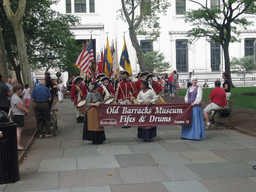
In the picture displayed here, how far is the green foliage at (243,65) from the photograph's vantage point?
47.6m

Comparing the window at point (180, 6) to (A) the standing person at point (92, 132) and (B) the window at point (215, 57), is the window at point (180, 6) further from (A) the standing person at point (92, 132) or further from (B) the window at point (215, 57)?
(A) the standing person at point (92, 132)

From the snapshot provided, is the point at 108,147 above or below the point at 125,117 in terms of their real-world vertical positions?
below

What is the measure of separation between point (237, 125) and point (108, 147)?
5.06 m

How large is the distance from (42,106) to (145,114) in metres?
3.17

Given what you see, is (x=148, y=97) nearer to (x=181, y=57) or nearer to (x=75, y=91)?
(x=75, y=91)

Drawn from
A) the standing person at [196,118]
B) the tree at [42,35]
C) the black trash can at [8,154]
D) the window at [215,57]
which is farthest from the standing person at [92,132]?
the window at [215,57]

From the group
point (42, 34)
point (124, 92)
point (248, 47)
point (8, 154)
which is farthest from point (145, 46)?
point (8, 154)

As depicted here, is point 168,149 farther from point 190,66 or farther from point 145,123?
point 190,66

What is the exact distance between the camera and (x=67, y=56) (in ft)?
112

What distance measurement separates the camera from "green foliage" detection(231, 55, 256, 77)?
47581 millimetres

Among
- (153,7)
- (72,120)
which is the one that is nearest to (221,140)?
(72,120)

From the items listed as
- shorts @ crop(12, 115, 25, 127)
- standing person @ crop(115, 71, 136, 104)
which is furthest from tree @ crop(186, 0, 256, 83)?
shorts @ crop(12, 115, 25, 127)

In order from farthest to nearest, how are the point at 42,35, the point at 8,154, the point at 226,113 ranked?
the point at 42,35, the point at 226,113, the point at 8,154

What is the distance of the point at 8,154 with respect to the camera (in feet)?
19.7
